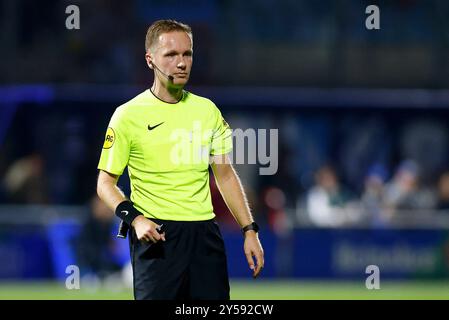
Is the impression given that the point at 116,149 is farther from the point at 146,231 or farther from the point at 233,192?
the point at 233,192

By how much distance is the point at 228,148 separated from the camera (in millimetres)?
7098

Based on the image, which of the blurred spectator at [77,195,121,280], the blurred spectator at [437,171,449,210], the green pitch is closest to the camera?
the green pitch

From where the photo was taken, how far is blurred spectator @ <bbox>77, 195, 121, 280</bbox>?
59.6 feet

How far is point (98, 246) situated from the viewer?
1828 cm

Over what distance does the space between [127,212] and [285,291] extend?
10.5 metres

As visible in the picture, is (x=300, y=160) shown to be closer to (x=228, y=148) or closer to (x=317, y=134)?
(x=317, y=134)

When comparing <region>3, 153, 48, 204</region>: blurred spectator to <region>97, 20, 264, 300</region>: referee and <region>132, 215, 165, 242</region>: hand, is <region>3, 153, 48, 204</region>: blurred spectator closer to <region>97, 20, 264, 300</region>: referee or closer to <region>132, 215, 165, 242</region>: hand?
<region>97, 20, 264, 300</region>: referee

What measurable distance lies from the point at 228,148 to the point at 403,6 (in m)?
17.8

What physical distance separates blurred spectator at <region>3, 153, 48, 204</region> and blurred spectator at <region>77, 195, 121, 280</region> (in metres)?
2.01

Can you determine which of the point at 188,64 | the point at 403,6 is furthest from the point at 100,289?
the point at 188,64

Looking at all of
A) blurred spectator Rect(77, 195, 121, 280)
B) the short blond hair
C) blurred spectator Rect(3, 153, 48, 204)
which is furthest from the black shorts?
blurred spectator Rect(3, 153, 48, 204)

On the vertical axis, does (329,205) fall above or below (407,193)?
below

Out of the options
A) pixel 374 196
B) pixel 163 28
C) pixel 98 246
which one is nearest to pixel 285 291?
pixel 98 246

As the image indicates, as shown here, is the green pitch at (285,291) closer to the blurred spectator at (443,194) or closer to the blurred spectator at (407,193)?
the blurred spectator at (407,193)
